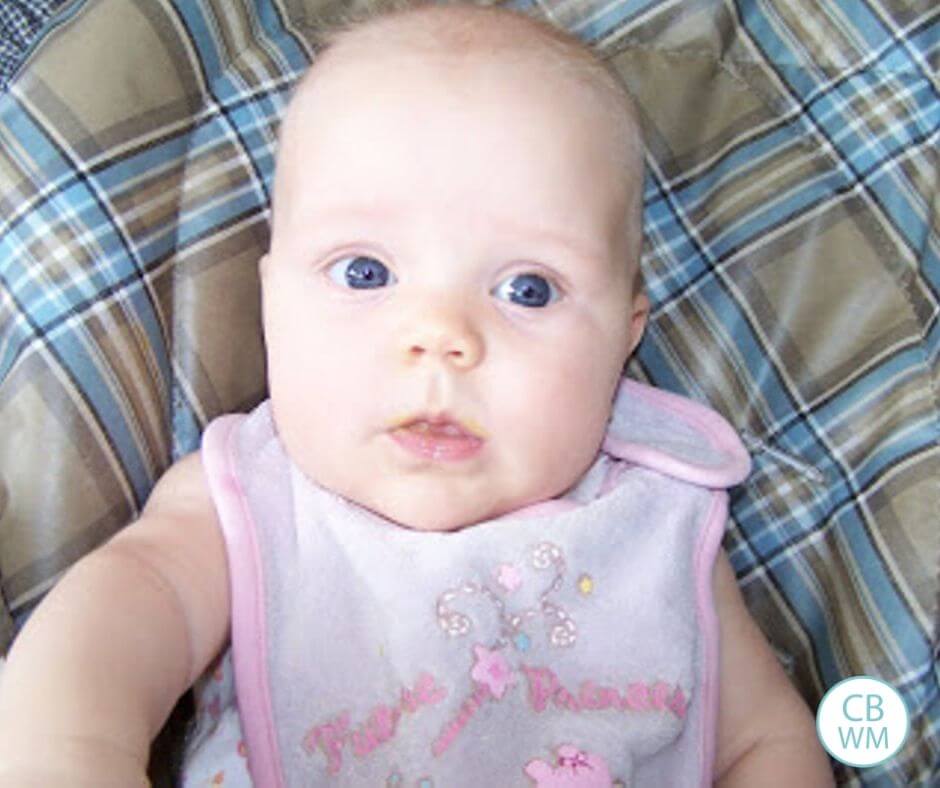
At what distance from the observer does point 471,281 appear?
4.09 ft

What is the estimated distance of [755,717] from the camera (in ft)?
4.53

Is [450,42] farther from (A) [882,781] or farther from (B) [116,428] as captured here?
(A) [882,781]

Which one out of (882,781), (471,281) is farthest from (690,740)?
(471,281)

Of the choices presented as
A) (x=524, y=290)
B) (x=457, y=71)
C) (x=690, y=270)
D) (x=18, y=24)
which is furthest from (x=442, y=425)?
(x=18, y=24)

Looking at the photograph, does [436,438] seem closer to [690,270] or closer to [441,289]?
[441,289]

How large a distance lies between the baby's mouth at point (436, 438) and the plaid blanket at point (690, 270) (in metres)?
0.23

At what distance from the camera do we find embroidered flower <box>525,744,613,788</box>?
4.04 ft

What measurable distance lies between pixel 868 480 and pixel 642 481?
0.20m

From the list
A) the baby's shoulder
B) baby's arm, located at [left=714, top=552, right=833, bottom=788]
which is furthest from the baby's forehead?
baby's arm, located at [left=714, top=552, right=833, bottom=788]

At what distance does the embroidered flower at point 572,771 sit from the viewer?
1.23 metres

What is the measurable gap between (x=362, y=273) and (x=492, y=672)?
12.3 inches

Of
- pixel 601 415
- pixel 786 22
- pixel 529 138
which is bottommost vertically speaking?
pixel 601 415

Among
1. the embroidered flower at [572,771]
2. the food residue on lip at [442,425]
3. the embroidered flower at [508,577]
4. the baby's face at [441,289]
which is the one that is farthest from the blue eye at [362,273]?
the embroidered flower at [572,771]

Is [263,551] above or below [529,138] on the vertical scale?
below
